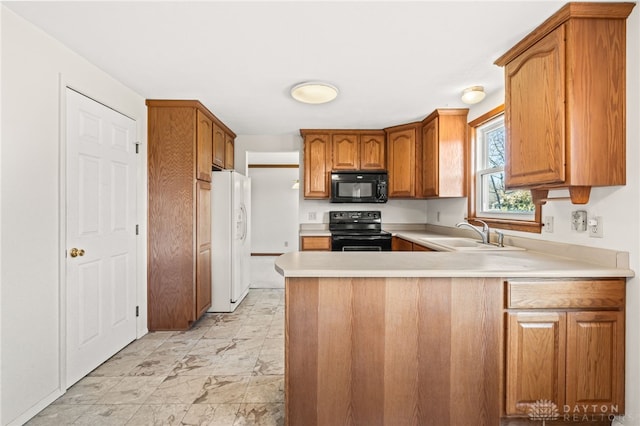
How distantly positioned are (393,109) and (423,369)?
2.53m

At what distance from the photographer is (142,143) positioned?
288 centimetres

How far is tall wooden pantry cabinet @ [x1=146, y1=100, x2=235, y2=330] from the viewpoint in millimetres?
2963

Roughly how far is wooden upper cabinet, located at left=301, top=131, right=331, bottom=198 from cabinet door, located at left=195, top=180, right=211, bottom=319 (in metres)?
1.27

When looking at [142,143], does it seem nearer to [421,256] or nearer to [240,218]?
[240,218]

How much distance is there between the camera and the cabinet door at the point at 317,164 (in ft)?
13.2

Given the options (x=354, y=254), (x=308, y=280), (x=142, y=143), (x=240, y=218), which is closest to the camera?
(x=308, y=280)

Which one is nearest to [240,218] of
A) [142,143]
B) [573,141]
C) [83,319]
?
[142,143]

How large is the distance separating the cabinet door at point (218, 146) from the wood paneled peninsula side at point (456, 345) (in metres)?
2.45

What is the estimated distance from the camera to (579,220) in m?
1.80

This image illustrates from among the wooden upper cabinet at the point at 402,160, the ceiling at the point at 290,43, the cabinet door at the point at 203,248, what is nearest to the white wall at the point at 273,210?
the wooden upper cabinet at the point at 402,160

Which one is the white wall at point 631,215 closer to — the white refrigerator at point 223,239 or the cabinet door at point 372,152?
the cabinet door at point 372,152

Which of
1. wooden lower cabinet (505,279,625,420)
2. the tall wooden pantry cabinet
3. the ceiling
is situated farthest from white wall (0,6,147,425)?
wooden lower cabinet (505,279,625,420)
